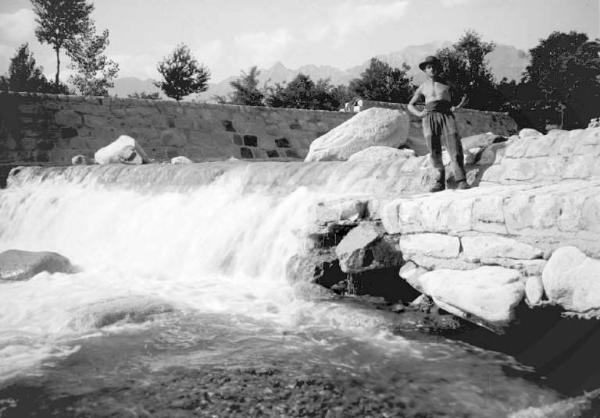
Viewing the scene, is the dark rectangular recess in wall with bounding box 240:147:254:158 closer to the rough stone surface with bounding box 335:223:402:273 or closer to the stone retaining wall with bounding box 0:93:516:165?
the stone retaining wall with bounding box 0:93:516:165

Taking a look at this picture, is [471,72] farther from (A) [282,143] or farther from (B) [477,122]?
(A) [282,143]

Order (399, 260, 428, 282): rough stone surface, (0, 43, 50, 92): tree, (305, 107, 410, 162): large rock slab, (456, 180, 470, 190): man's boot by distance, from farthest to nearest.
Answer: (0, 43, 50, 92): tree → (305, 107, 410, 162): large rock slab → (456, 180, 470, 190): man's boot → (399, 260, 428, 282): rough stone surface

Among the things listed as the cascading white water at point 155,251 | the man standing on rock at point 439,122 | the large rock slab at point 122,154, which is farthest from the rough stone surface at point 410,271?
the large rock slab at point 122,154

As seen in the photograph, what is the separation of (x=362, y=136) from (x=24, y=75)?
2074 cm

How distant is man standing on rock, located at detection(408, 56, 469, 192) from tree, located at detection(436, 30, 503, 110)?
22.7 m

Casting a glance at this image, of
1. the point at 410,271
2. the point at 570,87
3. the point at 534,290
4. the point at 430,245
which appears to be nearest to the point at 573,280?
the point at 534,290

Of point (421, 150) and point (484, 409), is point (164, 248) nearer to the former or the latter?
point (484, 409)

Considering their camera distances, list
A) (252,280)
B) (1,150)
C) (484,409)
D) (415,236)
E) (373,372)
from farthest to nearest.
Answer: (1,150) → (252,280) → (415,236) → (373,372) → (484,409)

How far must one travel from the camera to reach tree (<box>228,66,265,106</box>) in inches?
875

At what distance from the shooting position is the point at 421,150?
11.5m

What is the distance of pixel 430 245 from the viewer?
11.8 feet

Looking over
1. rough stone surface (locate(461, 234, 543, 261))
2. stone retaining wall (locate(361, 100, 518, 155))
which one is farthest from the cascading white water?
stone retaining wall (locate(361, 100, 518, 155))

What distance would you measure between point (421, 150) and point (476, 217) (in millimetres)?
8553

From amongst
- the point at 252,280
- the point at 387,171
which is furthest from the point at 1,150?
the point at 387,171
